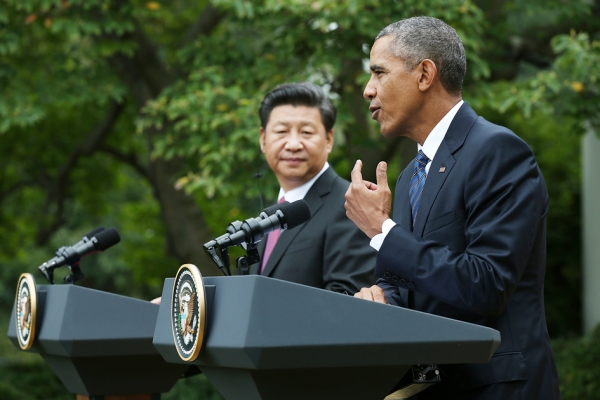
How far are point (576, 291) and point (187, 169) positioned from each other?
594 cm

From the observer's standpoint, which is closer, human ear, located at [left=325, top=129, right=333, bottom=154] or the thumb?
the thumb

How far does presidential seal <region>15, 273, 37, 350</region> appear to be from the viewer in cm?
321

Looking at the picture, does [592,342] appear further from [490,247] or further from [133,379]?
[490,247]

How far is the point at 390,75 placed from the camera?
8.02ft

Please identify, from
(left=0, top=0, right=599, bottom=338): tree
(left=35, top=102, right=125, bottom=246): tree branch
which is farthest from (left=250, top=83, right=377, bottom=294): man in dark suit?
(left=35, top=102, right=125, bottom=246): tree branch

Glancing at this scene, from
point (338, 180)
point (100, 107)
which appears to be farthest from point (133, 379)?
point (100, 107)

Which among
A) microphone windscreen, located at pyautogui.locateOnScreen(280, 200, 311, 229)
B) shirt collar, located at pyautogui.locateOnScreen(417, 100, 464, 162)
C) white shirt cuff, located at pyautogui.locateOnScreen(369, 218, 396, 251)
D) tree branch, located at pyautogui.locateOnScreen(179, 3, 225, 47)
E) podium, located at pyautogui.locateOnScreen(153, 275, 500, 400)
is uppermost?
tree branch, located at pyautogui.locateOnScreen(179, 3, 225, 47)

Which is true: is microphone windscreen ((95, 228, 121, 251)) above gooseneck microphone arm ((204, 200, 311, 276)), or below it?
below

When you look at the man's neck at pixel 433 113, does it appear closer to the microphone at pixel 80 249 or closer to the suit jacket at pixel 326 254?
the suit jacket at pixel 326 254

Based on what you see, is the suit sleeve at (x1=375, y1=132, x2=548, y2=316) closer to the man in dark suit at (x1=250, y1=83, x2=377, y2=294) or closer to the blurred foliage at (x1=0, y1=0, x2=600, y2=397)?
the man in dark suit at (x1=250, y1=83, x2=377, y2=294)

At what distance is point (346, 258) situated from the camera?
127 inches

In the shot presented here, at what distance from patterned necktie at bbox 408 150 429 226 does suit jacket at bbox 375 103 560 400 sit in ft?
0.35

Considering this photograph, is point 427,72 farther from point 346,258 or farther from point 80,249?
point 80,249

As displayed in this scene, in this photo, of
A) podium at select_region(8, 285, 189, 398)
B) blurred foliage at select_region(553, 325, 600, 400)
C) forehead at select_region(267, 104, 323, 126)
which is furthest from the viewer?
blurred foliage at select_region(553, 325, 600, 400)
